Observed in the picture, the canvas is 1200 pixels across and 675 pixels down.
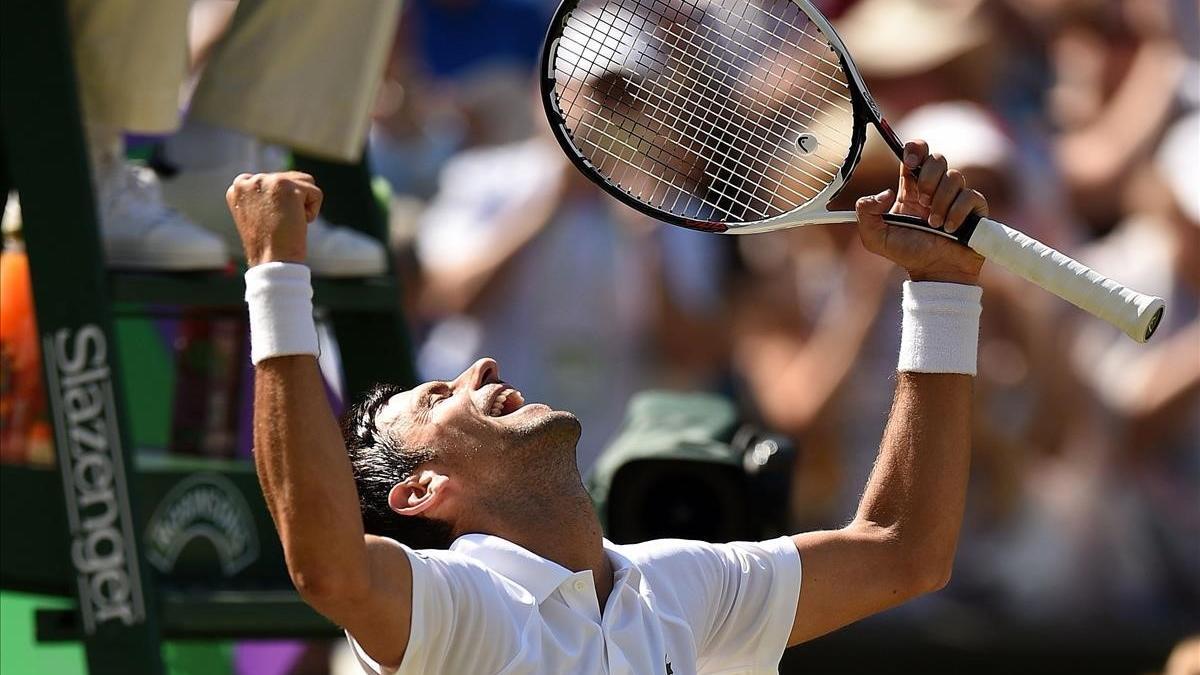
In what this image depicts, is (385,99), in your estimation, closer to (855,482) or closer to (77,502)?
(855,482)

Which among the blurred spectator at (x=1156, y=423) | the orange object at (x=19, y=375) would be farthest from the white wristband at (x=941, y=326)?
the blurred spectator at (x=1156, y=423)

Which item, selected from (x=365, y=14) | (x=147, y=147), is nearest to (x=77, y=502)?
(x=365, y=14)

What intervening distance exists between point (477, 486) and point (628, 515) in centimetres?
120

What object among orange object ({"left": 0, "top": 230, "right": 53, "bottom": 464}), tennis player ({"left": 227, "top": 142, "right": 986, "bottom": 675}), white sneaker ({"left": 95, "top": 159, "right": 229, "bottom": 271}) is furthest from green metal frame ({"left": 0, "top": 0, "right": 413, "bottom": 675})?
tennis player ({"left": 227, "top": 142, "right": 986, "bottom": 675})

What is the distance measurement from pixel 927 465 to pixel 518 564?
2.12ft

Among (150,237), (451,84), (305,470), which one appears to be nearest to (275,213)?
(305,470)

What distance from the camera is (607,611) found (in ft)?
8.53

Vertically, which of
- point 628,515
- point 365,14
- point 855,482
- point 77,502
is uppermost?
point 365,14

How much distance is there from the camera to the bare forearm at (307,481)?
2275 mm

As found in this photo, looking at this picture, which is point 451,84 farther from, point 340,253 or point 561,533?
point 561,533

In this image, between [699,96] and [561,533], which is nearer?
[561,533]

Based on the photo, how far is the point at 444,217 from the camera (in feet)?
19.3

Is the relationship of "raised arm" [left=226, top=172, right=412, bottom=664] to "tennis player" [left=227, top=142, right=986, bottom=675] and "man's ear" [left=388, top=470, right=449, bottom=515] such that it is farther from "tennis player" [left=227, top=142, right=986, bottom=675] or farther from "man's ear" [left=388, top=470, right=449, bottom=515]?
"man's ear" [left=388, top=470, right=449, bottom=515]

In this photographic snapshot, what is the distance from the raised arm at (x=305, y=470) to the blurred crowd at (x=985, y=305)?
2938mm
